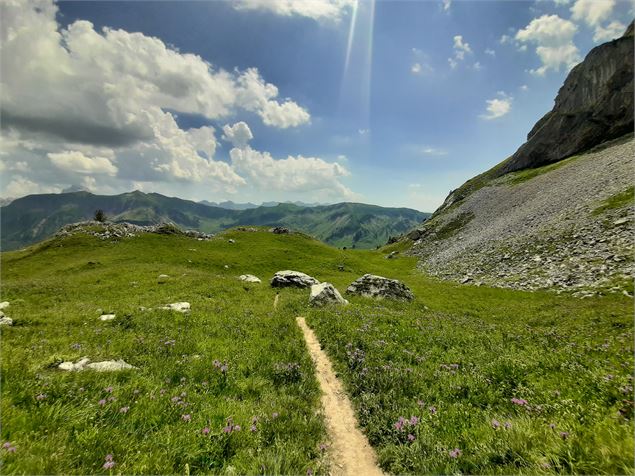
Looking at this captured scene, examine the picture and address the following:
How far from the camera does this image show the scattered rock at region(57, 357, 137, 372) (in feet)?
24.7

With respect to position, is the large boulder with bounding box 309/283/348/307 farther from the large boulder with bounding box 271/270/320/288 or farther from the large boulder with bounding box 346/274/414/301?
the large boulder with bounding box 271/270/320/288

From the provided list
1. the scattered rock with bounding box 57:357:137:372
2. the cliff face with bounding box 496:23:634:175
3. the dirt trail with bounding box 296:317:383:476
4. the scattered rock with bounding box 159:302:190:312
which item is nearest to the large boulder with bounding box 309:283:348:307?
the scattered rock with bounding box 159:302:190:312

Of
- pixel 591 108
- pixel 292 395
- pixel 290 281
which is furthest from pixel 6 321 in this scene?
pixel 591 108

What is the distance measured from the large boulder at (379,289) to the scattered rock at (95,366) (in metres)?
23.4

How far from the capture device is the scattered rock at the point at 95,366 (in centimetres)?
752

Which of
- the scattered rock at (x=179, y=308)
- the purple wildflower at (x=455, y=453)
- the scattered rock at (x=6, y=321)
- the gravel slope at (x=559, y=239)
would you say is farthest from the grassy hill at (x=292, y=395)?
the gravel slope at (x=559, y=239)

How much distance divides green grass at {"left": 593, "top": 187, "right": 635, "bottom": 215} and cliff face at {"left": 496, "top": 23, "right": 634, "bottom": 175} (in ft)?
237

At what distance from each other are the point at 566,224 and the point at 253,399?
52.4m

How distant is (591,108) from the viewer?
10362 centimetres

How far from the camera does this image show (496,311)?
26.9 m

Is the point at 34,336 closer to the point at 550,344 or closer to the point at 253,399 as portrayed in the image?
the point at 253,399

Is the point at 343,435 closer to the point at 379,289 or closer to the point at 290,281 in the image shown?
the point at 379,289

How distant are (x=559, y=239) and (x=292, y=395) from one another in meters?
45.8

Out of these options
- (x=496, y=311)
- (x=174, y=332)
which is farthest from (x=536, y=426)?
(x=496, y=311)
